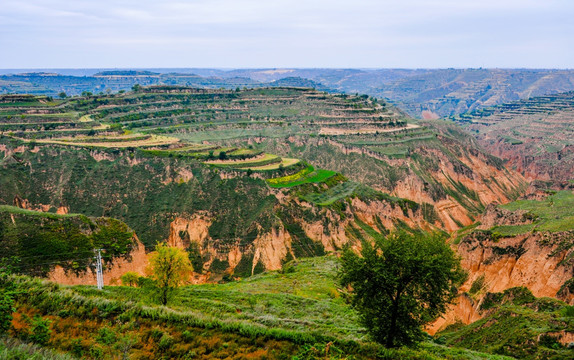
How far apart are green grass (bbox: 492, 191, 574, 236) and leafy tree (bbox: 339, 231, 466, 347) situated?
42219 millimetres

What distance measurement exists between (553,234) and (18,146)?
9018 centimetres

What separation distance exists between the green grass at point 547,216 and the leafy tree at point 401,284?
4222 cm

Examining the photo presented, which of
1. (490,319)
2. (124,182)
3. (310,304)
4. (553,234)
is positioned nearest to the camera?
(490,319)

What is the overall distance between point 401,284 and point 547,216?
175 feet

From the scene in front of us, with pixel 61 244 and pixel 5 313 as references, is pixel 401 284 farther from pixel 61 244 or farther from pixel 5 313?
pixel 61 244

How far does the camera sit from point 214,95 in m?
150

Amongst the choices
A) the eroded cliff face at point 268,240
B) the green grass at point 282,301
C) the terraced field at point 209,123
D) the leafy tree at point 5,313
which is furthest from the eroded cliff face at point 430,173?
the leafy tree at point 5,313

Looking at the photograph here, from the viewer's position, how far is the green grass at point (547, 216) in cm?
5681

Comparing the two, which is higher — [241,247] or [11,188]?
[11,188]

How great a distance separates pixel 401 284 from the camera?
75.0 ft

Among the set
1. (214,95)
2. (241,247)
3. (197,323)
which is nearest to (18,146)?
(241,247)

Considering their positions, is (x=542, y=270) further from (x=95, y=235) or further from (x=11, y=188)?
(x=11, y=188)

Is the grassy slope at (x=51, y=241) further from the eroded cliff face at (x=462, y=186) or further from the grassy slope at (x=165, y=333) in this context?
the eroded cliff face at (x=462, y=186)

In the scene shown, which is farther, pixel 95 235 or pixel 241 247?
pixel 241 247
